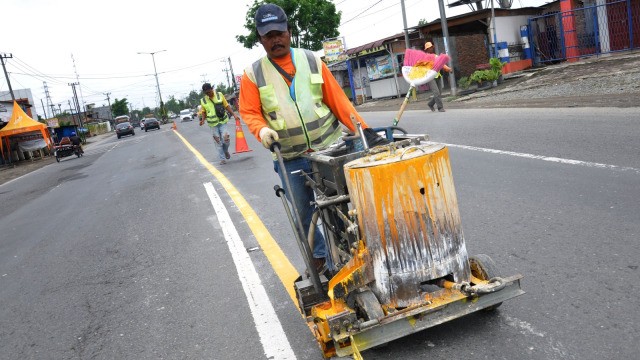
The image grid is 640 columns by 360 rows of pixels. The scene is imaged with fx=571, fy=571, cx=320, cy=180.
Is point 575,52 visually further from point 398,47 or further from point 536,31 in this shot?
point 398,47

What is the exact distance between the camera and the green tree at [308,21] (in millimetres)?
45469

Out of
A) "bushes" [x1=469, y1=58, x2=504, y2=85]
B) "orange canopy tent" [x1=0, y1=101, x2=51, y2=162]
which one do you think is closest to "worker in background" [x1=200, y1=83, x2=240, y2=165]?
"bushes" [x1=469, y1=58, x2=504, y2=85]

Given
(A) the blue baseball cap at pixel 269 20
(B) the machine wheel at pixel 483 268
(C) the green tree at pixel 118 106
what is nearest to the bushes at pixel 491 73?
(A) the blue baseball cap at pixel 269 20

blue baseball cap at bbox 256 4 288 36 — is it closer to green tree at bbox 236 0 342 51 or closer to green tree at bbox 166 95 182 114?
green tree at bbox 236 0 342 51

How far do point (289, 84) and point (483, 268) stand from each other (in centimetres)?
163

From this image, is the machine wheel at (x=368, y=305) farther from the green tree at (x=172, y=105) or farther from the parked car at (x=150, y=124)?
the green tree at (x=172, y=105)

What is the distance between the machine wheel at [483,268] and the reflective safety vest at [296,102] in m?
1.25

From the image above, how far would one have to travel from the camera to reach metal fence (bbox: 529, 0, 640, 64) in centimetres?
2208

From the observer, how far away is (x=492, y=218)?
537 centimetres

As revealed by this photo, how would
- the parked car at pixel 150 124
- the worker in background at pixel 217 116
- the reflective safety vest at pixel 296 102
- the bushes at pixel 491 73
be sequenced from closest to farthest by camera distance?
the reflective safety vest at pixel 296 102
the worker in background at pixel 217 116
the bushes at pixel 491 73
the parked car at pixel 150 124

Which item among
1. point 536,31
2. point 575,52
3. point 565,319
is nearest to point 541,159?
point 565,319

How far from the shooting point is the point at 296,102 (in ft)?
12.0

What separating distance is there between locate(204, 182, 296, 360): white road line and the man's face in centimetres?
175

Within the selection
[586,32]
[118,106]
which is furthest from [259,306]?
[118,106]
